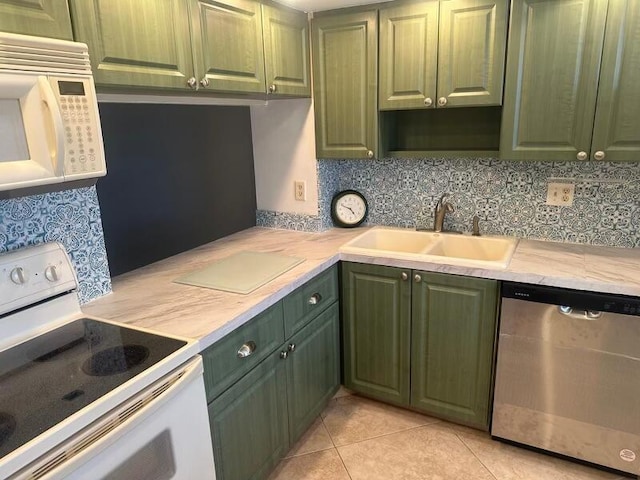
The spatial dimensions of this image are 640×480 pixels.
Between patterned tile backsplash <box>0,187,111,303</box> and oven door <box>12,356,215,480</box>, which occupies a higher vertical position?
patterned tile backsplash <box>0,187,111,303</box>

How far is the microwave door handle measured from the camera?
108 cm

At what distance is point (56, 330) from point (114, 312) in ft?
0.58

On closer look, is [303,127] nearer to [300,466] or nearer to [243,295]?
[243,295]

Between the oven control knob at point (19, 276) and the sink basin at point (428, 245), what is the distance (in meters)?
1.31

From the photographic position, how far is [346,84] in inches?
89.2

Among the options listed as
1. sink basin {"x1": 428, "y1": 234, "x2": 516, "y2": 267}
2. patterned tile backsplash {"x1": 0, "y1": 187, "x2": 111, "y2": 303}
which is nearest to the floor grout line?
sink basin {"x1": 428, "y1": 234, "x2": 516, "y2": 267}

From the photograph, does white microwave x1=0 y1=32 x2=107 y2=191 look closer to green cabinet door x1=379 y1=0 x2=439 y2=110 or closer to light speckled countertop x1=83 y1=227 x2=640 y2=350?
light speckled countertop x1=83 y1=227 x2=640 y2=350

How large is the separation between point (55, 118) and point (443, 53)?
1635mm

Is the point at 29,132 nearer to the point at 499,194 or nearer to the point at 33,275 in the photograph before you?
the point at 33,275

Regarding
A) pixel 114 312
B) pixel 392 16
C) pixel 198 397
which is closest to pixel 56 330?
pixel 114 312

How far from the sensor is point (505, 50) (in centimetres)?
191

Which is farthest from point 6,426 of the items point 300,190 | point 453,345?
point 300,190

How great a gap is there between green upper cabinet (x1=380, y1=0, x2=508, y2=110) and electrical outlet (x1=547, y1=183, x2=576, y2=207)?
0.55 meters

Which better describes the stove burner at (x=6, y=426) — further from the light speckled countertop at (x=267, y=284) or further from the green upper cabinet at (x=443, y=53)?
the green upper cabinet at (x=443, y=53)
